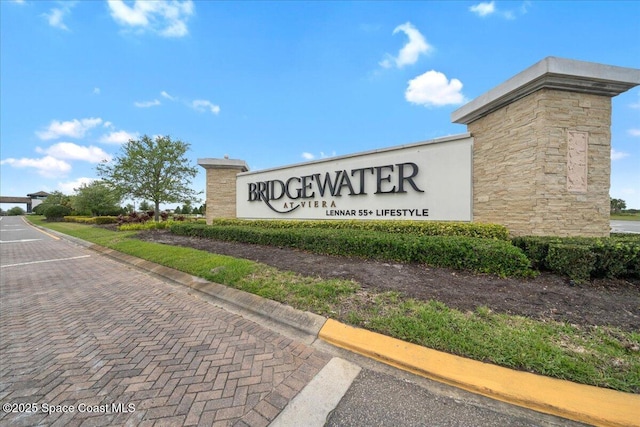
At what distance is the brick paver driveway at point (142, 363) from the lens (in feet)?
6.42

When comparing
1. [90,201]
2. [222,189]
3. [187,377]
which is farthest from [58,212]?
[187,377]

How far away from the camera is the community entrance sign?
17.0ft

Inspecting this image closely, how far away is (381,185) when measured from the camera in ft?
25.8

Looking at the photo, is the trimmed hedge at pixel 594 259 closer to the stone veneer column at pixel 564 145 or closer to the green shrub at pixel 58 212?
the stone veneer column at pixel 564 145

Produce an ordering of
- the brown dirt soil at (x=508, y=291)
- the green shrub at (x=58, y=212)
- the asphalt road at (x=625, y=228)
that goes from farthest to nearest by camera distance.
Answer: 1. the green shrub at (x=58, y=212)
2. the asphalt road at (x=625, y=228)
3. the brown dirt soil at (x=508, y=291)

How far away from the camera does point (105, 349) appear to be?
280 centimetres

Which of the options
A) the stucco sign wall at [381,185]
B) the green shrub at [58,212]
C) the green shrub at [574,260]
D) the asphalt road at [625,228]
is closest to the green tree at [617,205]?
the asphalt road at [625,228]

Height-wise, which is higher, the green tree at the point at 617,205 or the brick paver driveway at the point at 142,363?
the green tree at the point at 617,205

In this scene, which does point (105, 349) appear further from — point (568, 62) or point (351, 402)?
point (568, 62)

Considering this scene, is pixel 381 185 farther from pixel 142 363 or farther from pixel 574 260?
pixel 142 363

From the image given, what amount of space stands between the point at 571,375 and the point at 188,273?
20.9 feet

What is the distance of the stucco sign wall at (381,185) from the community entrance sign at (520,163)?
0.09ft

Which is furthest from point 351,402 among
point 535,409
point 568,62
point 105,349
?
point 568,62

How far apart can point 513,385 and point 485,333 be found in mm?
667
